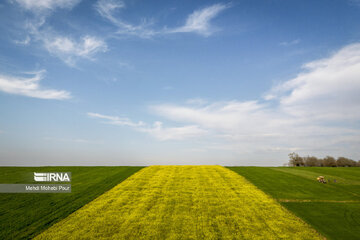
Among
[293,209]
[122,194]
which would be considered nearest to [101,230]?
[122,194]

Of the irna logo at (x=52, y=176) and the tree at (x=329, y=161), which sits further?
the tree at (x=329, y=161)

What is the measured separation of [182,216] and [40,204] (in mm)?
14515

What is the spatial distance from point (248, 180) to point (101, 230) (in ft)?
76.5

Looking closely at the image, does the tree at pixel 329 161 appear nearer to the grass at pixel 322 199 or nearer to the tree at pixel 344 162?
the tree at pixel 344 162

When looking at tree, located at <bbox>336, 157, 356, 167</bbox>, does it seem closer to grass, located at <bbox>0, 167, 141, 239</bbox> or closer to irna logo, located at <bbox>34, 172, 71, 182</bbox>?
grass, located at <bbox>0, 167, 141, 239</bbox>

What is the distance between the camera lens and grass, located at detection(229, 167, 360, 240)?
17.9m

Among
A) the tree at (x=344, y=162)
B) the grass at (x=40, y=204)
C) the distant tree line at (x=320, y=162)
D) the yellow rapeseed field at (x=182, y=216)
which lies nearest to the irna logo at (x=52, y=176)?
the grass at (x=40, y=204)

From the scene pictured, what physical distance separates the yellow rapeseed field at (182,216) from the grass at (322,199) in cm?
147

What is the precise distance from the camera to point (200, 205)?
2205cm

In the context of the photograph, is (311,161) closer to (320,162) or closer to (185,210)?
(320,162)

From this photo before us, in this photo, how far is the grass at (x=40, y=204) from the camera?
1681cm

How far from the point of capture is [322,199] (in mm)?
24875

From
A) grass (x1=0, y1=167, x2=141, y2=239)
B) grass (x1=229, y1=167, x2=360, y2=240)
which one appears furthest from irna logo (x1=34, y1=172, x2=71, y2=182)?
grass (x1=229, y1=167, x2=360, y2=240)

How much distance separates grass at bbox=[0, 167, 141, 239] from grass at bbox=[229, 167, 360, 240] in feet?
71.3
